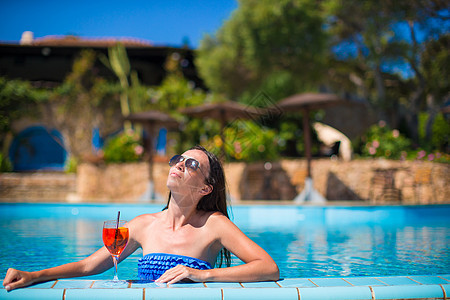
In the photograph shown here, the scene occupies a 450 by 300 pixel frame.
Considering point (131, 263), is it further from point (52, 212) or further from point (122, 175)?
point (122, 175)

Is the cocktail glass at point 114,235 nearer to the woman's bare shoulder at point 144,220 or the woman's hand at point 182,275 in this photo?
the woman's hand at point 182,275

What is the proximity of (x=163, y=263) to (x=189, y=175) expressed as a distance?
46cm

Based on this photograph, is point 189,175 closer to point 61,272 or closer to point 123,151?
point 61,272

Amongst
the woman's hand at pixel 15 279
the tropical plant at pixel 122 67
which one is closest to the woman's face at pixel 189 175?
the woman's hand at pixel 15 279

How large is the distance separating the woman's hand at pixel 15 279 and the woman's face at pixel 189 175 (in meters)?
0.71

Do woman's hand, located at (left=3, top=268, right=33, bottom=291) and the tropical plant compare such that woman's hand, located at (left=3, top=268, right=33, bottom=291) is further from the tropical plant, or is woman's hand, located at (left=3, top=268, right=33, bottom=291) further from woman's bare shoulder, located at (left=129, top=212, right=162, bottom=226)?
the tropical plant

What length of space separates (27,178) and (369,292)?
14.9m

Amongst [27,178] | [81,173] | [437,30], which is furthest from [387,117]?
[27,178]

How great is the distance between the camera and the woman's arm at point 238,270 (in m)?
2.00

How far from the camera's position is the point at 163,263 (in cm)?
229

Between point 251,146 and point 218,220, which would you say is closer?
point 218,220

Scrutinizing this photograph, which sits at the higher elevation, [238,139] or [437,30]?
[437,30]

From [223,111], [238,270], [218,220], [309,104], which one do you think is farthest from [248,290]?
[223,111]

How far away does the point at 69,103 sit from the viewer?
18938mm
